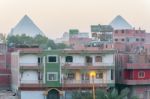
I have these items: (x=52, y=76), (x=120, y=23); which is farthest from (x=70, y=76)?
(x=120, y=23)

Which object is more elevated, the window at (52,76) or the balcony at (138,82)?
the window at (52,76)

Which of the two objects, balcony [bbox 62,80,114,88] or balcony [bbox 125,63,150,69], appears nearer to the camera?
balcony [bbox 125,63,150,69]

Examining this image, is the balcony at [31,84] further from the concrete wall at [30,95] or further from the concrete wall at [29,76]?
the concrete wall at [30,95]

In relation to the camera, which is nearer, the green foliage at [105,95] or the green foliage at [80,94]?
the green foliage at [105,95]

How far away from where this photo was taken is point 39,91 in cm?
4662

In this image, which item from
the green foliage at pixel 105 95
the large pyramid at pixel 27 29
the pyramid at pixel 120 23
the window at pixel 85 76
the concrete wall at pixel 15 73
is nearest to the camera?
the green foliage at pixel 105 95

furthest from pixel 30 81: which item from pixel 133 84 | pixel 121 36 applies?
pixel 121 36

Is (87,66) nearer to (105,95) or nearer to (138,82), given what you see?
(138,82)

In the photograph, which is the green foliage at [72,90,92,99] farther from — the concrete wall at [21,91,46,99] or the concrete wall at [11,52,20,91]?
the concrete wall at [11,52,20,91]

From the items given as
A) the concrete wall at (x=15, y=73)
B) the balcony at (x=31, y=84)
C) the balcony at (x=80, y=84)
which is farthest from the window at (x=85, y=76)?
the concrete wall at (x=15, y=73)

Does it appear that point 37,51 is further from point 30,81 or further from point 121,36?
point 121,36

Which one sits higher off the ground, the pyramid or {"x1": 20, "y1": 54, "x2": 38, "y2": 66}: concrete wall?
the pyramid

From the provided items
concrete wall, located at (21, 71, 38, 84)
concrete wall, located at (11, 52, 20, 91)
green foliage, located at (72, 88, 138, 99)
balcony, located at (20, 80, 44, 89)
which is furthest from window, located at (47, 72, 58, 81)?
green foliage, located at (72, 88, 138, 99)

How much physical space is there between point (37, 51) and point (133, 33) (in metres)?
61.7
